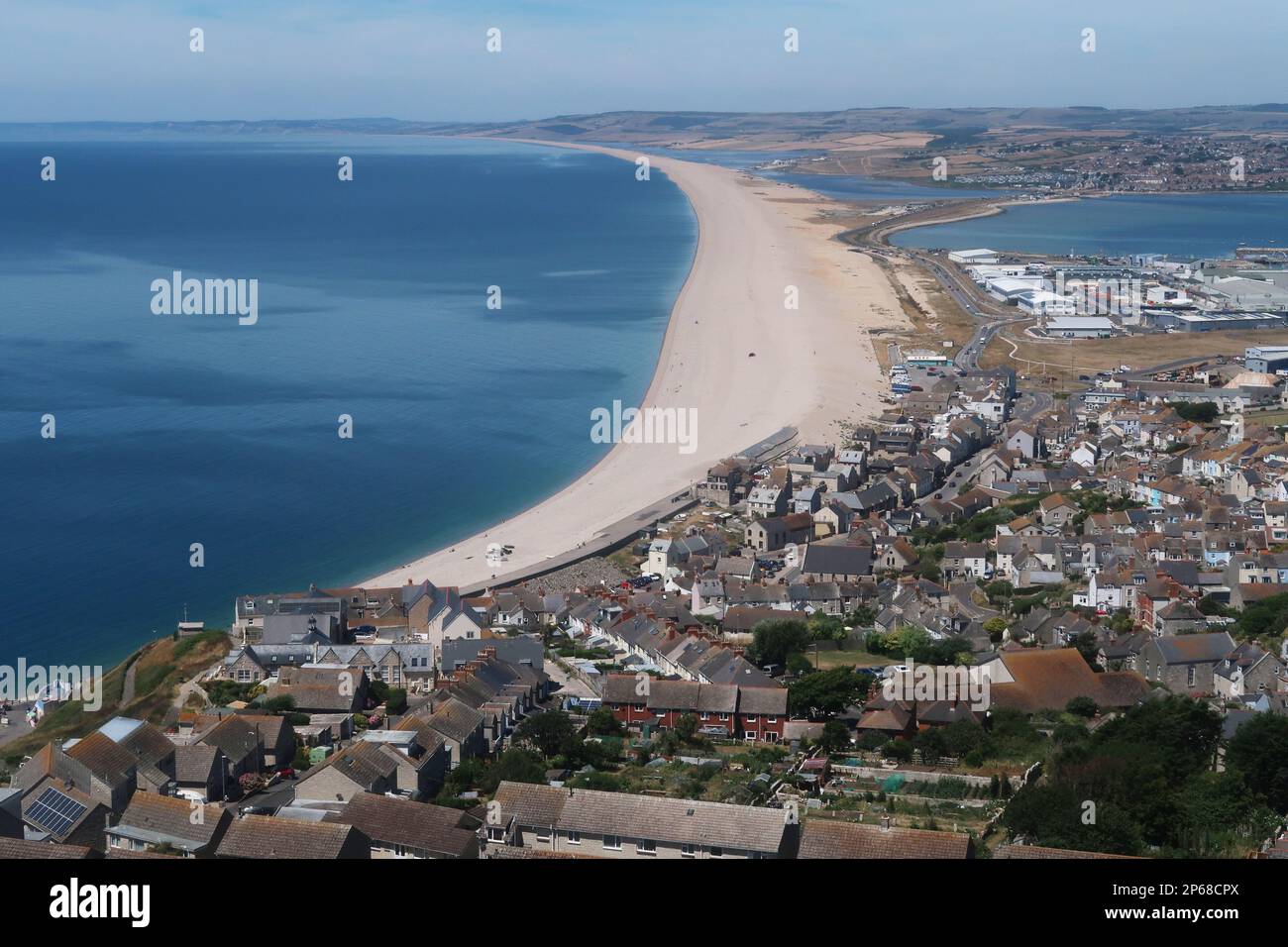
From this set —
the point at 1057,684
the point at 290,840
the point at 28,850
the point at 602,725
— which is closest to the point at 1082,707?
the point at 1057,684

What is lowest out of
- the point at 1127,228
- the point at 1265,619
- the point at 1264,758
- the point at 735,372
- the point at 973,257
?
the point at 1265,619

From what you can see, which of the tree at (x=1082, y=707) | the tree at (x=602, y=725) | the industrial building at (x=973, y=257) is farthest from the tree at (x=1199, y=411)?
the industrial building at (x=973, y=257)

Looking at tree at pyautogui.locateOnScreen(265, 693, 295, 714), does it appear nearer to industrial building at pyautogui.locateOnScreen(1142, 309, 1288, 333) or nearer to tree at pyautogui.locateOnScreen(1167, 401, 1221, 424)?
tree at pyautogui.locateOnScreen(1167, 401, 1221, 424)

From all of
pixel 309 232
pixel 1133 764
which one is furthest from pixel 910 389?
pixel 309 232

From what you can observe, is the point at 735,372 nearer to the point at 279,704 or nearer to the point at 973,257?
the point at 973,257
